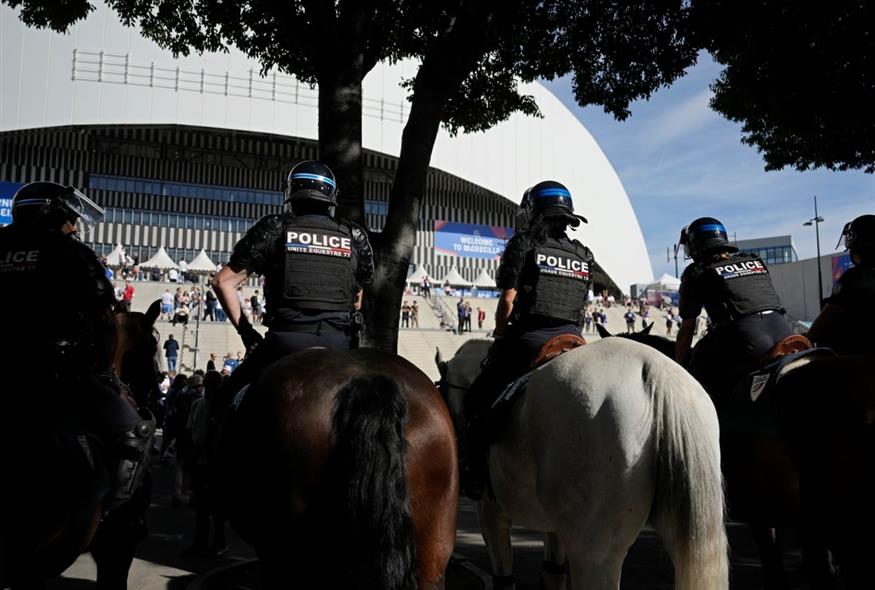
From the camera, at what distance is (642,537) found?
24.1ft

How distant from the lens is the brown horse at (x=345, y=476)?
237 centimetres

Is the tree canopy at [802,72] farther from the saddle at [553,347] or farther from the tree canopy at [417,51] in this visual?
the saddle at [553,347]

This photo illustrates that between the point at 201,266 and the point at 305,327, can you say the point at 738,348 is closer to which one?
the point at 305,327

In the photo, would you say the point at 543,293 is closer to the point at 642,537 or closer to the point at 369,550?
the point at 369,550

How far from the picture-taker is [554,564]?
4.52 meters

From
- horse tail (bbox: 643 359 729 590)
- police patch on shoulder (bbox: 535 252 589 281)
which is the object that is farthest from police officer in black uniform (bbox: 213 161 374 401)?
horse tail (bbox: 643 359 729 590)

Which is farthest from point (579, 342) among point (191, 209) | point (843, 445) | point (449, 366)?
point (191, 209)

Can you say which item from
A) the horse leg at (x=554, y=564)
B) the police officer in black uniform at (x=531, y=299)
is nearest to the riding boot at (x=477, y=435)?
the police officer in black uniform at (x=531, y=299)

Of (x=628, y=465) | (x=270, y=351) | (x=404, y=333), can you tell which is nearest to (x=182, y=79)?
(x=404, y=333)

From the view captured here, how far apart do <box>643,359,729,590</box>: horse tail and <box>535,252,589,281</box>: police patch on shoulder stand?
122 centimetres

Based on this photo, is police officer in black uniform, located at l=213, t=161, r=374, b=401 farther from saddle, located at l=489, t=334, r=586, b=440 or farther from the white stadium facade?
the white stadium facade

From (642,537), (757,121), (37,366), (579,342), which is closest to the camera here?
(37,366)

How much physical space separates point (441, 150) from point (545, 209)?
201 feet

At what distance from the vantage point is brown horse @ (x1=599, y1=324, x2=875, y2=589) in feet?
10.8
